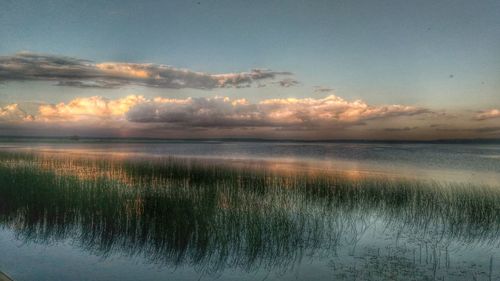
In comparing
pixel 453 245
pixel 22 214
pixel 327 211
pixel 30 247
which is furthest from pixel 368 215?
pixel 22 214

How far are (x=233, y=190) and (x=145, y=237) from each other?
6.09m

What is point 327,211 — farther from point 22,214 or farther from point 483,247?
point 22,214

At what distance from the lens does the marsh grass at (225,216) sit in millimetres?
9125

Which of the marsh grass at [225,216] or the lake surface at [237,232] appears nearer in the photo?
the lake surface at [237,232]

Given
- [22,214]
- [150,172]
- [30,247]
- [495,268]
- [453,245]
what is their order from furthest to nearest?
[150,172] < [22,214] < [453,245] < [30,247] < [495,268]

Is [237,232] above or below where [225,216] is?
below

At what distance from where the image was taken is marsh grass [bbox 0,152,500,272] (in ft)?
29.9

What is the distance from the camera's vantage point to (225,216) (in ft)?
34.9

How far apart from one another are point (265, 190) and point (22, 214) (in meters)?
8.76

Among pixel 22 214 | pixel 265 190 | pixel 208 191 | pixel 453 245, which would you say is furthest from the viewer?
pixel 265 190

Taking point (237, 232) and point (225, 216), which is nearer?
point (237, 232)

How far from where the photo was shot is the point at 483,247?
9.95 meters

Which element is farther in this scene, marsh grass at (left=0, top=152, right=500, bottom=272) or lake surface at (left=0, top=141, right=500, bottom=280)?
marsh grass at (left=0, top=152, right=500, bottom=272)

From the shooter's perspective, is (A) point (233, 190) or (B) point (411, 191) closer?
(A) point (233, 190)
